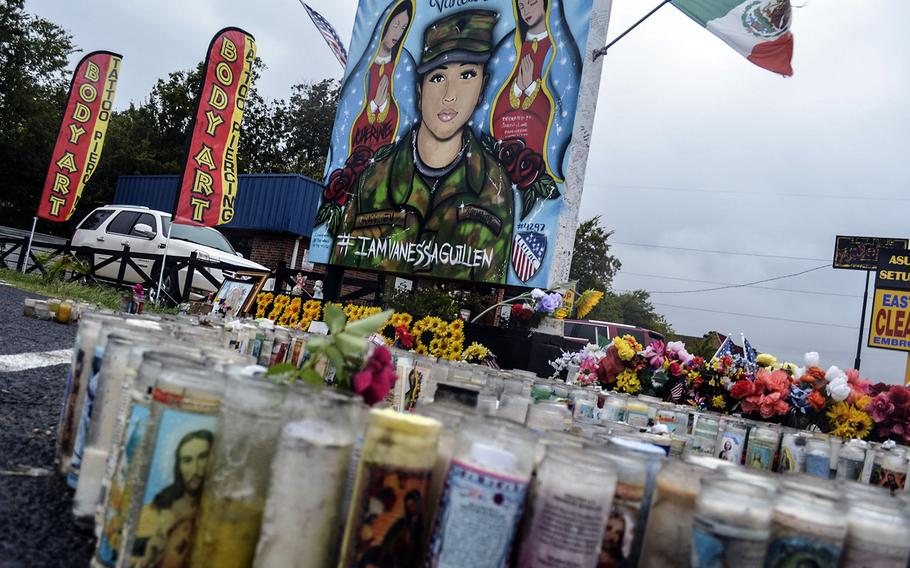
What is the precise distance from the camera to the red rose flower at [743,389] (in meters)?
3.62

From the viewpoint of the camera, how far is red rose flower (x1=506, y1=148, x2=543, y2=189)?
6.37 metres

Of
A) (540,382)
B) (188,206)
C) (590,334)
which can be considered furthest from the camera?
(590,334)

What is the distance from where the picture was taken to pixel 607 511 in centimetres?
107

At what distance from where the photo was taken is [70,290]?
31.0 ft

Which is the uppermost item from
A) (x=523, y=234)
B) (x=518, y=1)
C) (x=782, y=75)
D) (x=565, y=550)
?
(x=518, y=1)

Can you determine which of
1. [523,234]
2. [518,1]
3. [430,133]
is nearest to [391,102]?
[430,133]

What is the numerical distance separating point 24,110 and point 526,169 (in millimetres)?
22287

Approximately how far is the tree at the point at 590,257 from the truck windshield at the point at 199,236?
22.0 m

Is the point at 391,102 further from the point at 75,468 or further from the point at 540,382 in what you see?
the point at 75,468

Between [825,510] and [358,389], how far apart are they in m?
0.78

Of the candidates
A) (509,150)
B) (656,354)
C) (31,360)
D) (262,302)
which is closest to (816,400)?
(656,354)

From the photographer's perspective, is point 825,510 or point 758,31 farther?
point 758,31

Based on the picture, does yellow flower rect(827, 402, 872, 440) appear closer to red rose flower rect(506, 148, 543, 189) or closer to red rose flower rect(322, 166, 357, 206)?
red rose flower rect(506, 148, 543, 189)

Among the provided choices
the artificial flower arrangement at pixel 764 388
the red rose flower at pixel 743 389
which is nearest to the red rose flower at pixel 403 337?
the artificial flower arrangement at pixel 764 388
